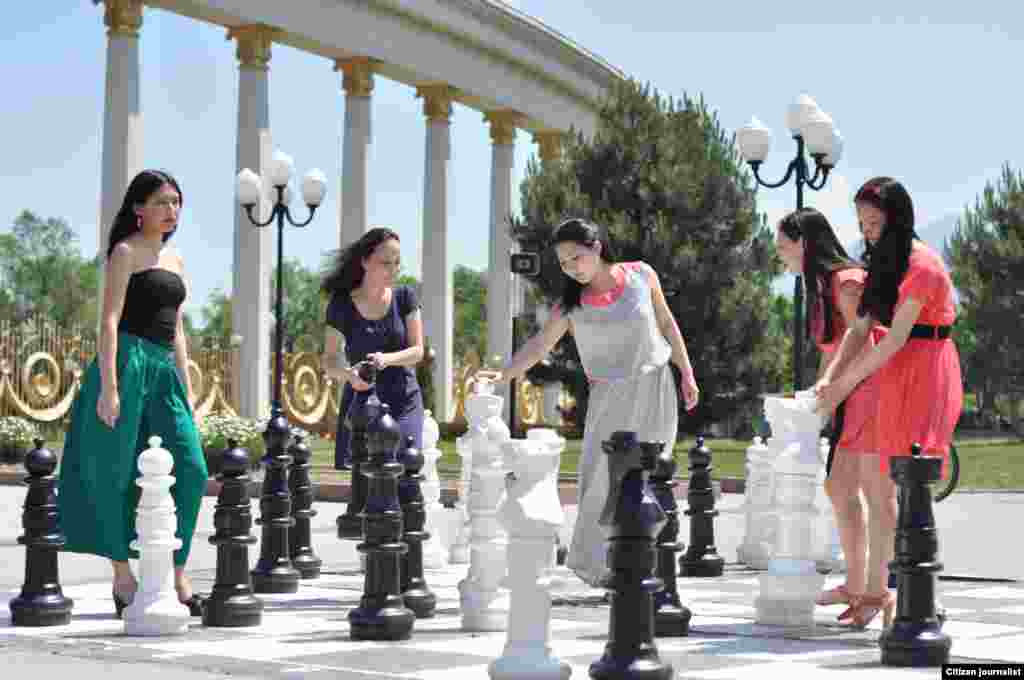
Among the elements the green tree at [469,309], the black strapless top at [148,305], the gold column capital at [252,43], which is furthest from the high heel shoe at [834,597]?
the green tree at [469,309]

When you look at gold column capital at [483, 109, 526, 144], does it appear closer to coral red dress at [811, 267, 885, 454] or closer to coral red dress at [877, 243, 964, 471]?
coral red dress at [811, 267, 885, 454]

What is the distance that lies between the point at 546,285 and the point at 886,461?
29099 millimetres

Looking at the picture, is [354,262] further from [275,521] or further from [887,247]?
[887,247]

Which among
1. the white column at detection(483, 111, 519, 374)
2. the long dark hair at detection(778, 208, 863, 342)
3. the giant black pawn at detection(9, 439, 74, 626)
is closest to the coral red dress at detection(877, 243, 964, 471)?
the long dark hair at detection(778, 208, 863, 342)

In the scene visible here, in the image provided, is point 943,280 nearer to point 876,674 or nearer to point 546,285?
point 876,674

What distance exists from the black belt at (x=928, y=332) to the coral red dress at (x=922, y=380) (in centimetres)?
1

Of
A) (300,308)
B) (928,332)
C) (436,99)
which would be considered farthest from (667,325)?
(300,308)

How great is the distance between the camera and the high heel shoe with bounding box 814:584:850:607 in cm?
912

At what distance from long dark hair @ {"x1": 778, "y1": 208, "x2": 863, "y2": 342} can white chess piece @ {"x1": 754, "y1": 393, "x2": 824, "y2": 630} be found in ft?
4.00

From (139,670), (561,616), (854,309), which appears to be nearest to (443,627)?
(561,616)

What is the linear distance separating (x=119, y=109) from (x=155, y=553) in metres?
28.0

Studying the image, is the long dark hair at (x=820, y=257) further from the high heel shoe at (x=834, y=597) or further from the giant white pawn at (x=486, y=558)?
the giant white pawn at (x=486, y=558)

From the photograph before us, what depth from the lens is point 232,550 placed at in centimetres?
899

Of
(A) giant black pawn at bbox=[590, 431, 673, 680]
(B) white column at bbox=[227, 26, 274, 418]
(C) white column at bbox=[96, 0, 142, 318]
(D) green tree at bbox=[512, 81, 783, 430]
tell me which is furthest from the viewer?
(B) white column at bbox=[227, 26, 274, 418]
